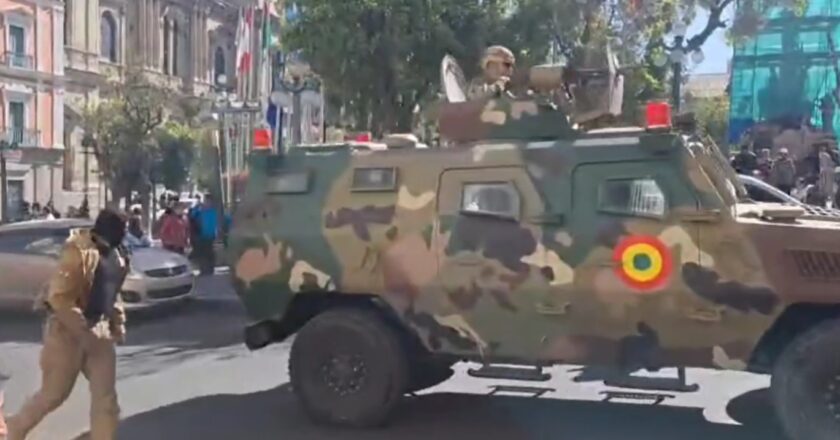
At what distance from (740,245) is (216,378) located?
494cm

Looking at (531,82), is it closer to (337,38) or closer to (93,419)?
(93,419)

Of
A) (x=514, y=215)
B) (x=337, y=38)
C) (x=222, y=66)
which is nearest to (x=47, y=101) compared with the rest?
(x=222, y=66)

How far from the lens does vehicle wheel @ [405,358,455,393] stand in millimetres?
7887

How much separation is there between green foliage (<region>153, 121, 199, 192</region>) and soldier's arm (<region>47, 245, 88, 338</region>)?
1567 inches

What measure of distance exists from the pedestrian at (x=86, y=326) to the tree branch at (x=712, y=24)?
16.4m

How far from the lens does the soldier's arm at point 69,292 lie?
6129 millimetres

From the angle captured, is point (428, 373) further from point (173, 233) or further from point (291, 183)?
point (173, 233)

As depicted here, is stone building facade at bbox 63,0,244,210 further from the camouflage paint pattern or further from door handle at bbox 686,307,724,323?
door handle at bbox 686,307,724,323

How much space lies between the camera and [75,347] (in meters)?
6.25

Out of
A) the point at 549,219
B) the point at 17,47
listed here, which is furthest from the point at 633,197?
the point at 17,47

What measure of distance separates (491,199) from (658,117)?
1168mm

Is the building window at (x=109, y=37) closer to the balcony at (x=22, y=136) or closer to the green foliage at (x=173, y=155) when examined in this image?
the balcony at (x=22, y=136)

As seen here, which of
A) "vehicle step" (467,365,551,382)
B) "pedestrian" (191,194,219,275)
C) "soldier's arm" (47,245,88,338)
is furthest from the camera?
"pedestrian" (191,194,219,275)

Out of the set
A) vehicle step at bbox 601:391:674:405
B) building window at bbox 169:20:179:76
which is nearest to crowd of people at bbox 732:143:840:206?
vehicle step at bbox 601:391:674:405
